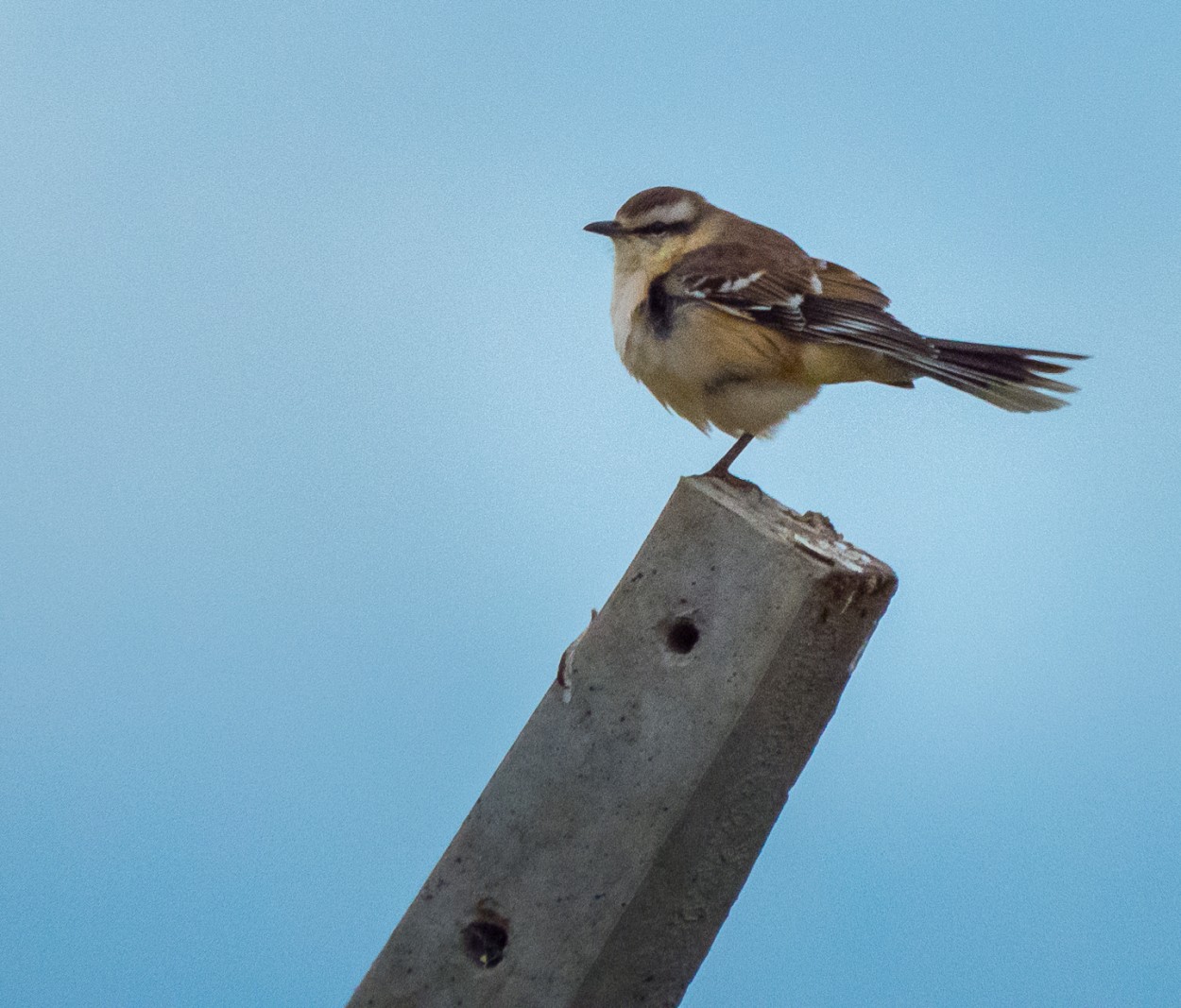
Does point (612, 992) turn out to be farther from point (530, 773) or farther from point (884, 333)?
point (884, 333)

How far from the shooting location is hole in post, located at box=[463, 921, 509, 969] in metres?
3.02

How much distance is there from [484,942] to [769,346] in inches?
73.2

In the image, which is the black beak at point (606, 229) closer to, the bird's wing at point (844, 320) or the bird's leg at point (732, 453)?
the bird's wing at point (844, 320)

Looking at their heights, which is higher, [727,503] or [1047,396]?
[1047,396]

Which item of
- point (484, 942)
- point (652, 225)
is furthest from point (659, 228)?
point (484, 942)

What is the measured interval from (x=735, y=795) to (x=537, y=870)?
49 cm

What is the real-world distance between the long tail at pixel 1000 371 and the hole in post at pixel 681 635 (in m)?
1.28

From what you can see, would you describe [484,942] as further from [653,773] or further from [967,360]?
[967,360]

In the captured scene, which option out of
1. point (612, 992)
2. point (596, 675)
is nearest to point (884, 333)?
point (596, 675)

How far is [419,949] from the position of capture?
121 inches

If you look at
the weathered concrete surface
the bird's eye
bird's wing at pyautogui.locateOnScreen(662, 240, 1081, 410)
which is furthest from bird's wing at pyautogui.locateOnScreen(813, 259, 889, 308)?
the weathered concrete surface

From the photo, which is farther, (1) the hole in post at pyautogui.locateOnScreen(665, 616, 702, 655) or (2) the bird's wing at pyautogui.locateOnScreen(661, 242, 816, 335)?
(2) the bird's wing at pyautogui.locateOnScreen(661, 242, 816, 335)

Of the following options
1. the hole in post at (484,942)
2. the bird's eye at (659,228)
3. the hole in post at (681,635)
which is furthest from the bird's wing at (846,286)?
the hole in post at (484,942)

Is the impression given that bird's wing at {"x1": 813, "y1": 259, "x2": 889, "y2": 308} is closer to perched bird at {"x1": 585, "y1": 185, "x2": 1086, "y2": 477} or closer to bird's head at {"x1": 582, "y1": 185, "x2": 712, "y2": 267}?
perched bird at {"x1": 585, "y1": 185, "x2": 1086, "y2": 477}
